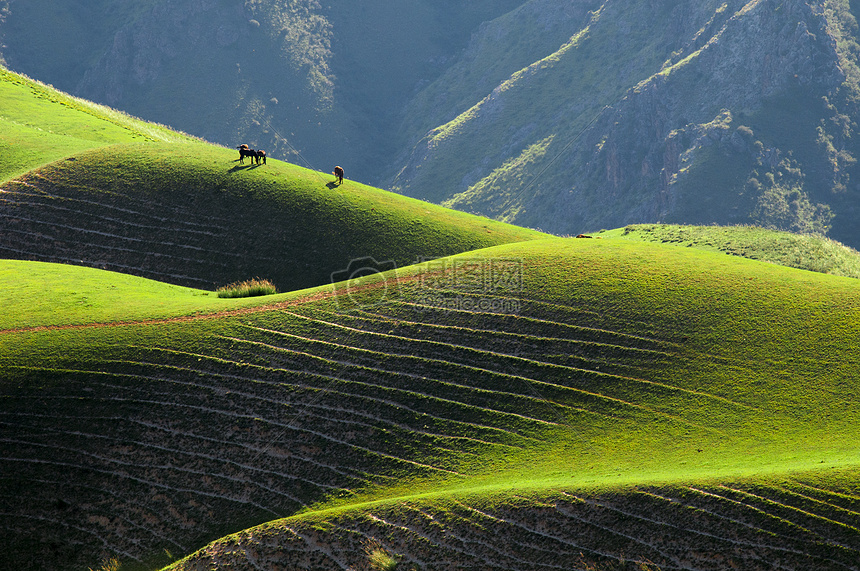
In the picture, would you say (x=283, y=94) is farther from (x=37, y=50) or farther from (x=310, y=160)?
(x=37, y=50)

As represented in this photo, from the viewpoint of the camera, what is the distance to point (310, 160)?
540 ft

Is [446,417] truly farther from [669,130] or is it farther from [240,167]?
[669,130]

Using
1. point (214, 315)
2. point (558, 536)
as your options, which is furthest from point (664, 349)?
point (214, 315)

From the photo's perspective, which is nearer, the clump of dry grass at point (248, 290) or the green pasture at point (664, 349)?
the green pasture at point (664, 349)

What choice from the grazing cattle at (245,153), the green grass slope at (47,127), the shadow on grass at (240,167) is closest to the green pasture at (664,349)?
the shadow on grass at (240,167)

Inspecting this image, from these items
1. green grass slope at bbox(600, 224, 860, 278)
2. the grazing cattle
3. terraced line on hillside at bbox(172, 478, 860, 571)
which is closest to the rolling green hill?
terraced line on hillside at bbox(172, 478, 860, 571)

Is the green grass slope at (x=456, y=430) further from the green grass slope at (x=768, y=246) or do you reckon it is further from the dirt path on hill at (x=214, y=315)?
the green grass slope at (x=768, y=246)

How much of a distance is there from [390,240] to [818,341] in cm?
2067

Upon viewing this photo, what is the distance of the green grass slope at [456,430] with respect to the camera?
1451 cm

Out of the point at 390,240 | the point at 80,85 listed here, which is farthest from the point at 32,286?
the point at 80,85
